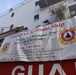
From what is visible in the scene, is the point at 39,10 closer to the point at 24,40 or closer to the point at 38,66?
the point at 24,40

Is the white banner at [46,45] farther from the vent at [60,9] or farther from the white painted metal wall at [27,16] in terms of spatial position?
the white painted metal wall at [27,16]

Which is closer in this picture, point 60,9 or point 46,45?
point 46,45

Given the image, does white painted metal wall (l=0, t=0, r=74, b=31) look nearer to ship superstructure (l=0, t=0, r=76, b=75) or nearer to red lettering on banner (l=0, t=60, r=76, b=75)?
ship superstructure (l=0, t=0, r=76, b=75)

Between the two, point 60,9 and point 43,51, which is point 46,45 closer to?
point 43,51

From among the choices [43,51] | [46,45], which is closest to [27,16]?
[46,45]

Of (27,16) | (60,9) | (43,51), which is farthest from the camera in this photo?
(27,16)

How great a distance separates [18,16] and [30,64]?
1028 cm

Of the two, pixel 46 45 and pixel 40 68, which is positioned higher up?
pixel 46 45

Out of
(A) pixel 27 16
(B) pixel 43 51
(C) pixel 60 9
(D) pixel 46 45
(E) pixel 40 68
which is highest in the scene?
(A) pixel 27 16

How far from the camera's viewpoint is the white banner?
14.3 feet

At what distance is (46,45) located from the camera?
4613 mm

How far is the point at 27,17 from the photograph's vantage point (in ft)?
42.8

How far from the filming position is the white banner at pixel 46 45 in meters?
4.34

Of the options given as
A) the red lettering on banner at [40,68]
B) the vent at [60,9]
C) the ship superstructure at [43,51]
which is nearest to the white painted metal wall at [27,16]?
the vent at [60,9]
